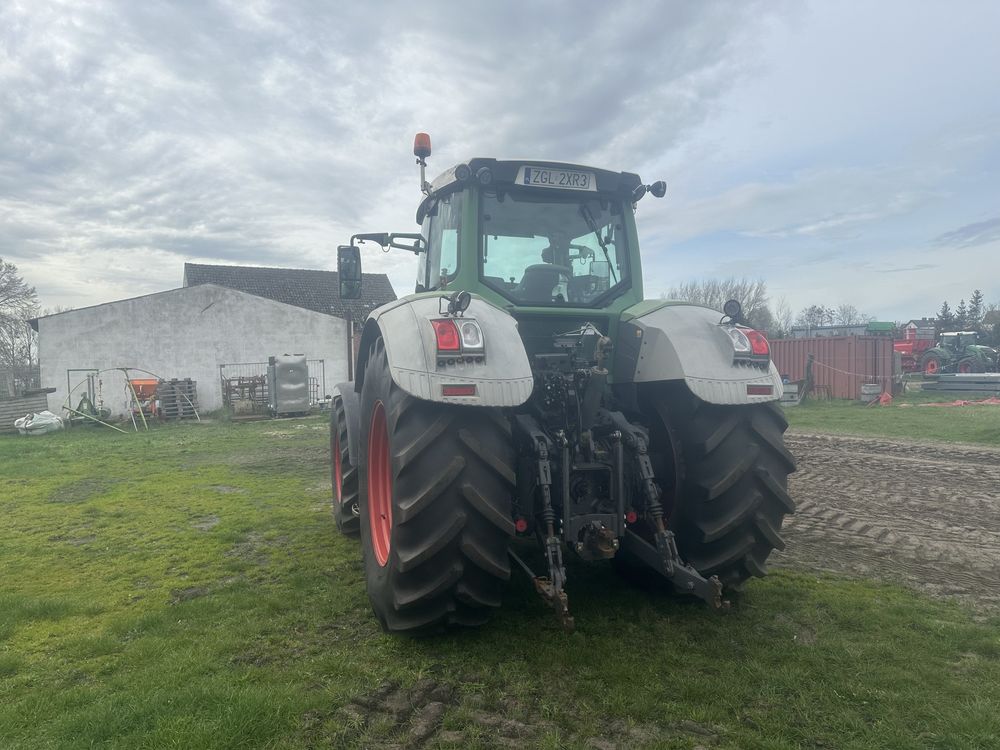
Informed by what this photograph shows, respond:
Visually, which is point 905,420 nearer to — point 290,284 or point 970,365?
point 970,365

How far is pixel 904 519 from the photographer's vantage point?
6047 mm

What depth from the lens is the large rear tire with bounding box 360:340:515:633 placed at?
2.97 metres

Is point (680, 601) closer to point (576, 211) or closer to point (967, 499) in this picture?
point (576, 211)

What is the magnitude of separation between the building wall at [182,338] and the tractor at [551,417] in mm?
19446

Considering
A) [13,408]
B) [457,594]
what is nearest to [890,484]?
[457,594]

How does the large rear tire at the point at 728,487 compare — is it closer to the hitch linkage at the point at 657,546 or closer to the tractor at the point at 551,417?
the tractor at the point at 551,417

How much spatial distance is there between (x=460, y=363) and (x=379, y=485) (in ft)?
4.45

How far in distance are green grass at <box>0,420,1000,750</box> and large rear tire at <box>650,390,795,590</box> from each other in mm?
387

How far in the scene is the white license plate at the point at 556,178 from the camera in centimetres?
411

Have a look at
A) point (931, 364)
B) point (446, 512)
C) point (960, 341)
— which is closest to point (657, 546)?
point (446, 512)

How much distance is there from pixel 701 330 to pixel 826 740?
2006mm

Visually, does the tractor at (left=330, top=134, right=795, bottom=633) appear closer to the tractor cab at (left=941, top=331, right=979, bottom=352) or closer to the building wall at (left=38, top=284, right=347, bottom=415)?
the building wall at (left=38, top=284, right=347, bottom=415)

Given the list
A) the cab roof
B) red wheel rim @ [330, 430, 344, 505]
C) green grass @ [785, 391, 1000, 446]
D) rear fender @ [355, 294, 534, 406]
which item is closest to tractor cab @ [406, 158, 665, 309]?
the cab roof

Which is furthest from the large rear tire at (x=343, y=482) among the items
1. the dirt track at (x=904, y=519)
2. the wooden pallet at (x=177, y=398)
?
the wooden pallet at (x=177, y=398)
